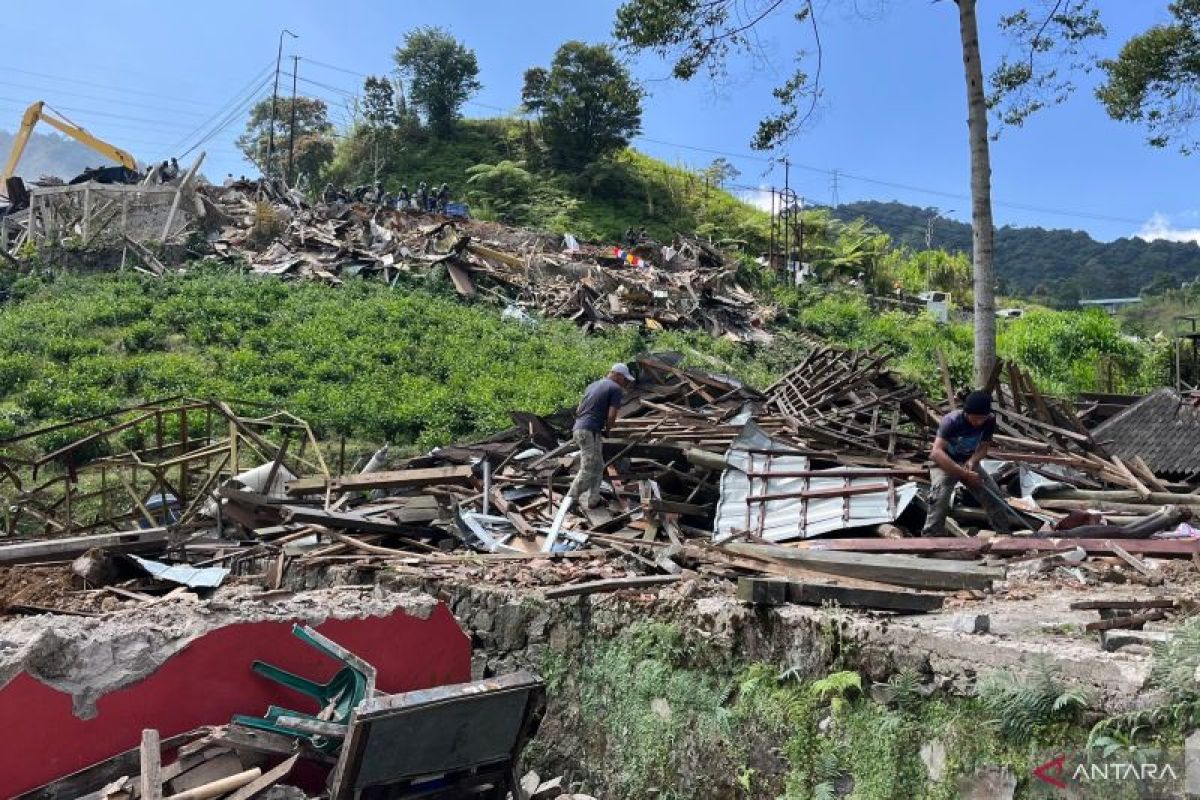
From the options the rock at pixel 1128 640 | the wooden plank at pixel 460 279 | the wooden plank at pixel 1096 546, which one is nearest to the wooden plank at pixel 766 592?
the rock at pixel 1128 640

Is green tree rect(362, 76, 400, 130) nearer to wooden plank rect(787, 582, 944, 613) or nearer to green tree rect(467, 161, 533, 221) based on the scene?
green tree rect(467, 161, 533, 221)

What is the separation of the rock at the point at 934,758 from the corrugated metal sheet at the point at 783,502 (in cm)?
333

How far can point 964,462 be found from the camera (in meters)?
7.81

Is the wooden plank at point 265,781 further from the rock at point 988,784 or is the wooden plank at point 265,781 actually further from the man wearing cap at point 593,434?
the man wearing cap at point 593,434

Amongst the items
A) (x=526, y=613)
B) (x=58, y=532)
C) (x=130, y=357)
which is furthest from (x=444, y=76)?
(x=526, y=613)

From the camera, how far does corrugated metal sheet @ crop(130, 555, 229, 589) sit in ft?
25.3

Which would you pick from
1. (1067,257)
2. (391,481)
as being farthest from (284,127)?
(1067,257)

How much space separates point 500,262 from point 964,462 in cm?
2063

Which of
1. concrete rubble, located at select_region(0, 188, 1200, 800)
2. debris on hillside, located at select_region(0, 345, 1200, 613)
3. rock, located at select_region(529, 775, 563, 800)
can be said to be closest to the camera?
concrete rubble, located at select_region(0, 188, 1200, 800)

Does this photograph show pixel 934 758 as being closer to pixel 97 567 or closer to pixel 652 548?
pixel 652 548

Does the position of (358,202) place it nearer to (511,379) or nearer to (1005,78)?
(511,379)

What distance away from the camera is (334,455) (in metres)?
15.1

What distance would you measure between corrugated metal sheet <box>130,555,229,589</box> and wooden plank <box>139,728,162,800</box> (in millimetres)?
3107

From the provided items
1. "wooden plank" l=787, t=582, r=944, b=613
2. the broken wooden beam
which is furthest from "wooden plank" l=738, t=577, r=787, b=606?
"wooden plank" l=787, t=582, r=944, b=613
